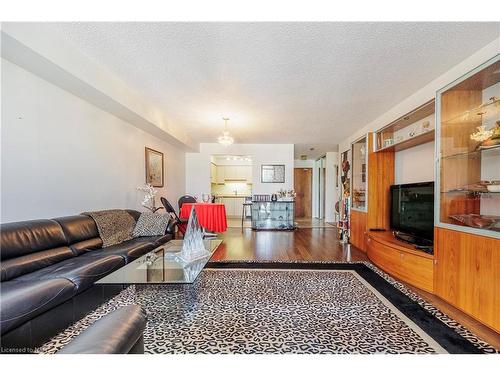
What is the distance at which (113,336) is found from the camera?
842 millimetres

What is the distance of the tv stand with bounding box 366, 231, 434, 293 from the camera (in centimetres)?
248

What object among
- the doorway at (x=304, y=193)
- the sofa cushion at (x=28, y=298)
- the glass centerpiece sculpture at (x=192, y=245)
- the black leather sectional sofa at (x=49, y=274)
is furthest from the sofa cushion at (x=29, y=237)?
the doorway at (x=304, y=193)

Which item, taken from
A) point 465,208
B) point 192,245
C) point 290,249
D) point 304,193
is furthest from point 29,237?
point 304,193

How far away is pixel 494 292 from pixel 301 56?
2.60m

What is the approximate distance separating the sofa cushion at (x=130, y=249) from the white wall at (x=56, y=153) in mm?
708

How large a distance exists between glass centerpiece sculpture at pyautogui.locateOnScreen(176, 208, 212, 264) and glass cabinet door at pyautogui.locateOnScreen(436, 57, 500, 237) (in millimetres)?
2570

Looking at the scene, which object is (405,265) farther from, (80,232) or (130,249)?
(80,232)

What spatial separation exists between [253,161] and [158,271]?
17.0 ft

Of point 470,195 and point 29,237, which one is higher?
point 470,195

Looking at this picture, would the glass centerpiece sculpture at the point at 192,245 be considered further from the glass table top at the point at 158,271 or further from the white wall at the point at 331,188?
the white wall at the point at 331,188
